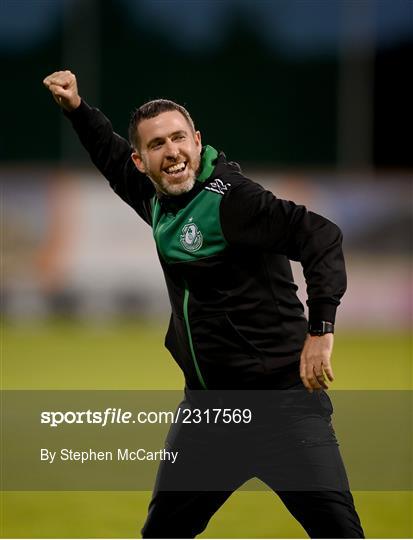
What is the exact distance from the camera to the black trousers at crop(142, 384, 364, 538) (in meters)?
4.47

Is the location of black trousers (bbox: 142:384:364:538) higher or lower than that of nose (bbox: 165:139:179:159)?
lower

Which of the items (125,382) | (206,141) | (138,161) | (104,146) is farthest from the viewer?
(206,141)

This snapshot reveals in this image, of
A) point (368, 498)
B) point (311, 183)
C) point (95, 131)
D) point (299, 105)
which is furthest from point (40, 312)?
point (95, 131)

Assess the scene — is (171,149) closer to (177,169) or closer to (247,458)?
(177,169)

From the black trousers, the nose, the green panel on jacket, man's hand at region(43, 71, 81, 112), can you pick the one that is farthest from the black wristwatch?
man's hand at region(43, 71, 81, 112)

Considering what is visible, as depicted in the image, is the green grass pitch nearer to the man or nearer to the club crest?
the man

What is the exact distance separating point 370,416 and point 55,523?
15.4 feet

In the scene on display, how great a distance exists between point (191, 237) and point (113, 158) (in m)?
1.15

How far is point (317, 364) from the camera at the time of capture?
4.30 m

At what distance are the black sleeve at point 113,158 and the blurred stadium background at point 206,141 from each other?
7.02 ft

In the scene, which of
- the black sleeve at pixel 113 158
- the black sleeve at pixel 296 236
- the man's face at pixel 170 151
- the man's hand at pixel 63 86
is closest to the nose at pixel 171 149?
the man's face at pixel 170 151

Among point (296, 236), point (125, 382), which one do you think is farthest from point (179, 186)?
point (125, 382)

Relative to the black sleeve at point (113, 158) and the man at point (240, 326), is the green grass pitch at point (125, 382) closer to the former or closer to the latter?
the man at point (240, 326)

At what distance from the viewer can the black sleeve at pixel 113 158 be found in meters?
5.36
